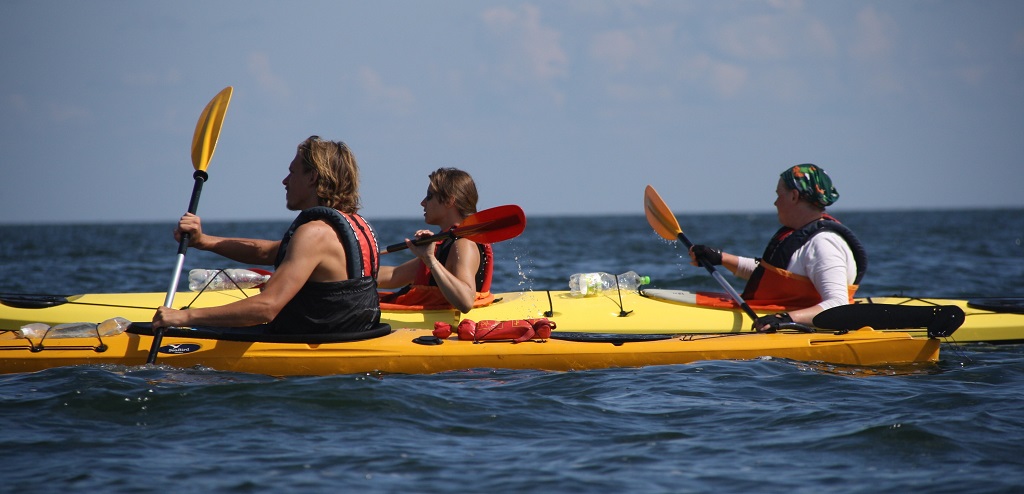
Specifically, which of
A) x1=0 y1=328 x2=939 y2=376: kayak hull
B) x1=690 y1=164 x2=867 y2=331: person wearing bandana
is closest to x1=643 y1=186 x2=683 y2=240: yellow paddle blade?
x1=690 y1=164 x2=867 y2=331: person wearing bandana

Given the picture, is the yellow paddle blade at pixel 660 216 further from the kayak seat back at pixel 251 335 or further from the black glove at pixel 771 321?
the kayak seat back at pixel 251 335

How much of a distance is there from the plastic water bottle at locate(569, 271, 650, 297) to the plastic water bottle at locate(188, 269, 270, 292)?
211 cm

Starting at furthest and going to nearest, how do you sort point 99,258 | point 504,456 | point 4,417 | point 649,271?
1. point 99,258
2. point 649,271
3. point 4,417
4. point 504,456

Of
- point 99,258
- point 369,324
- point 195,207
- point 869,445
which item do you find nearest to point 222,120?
point 195,207

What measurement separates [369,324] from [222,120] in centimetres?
218

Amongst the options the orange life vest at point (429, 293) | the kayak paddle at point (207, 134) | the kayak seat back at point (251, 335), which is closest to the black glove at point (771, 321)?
the orange life vest at point (429, 293)

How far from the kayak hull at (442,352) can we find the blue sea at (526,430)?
0.08m

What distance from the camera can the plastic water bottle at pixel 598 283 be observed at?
258 inches

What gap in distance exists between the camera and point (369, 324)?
191 inches

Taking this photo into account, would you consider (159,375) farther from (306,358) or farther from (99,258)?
(99,258)

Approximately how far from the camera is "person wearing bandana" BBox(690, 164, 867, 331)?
216 inches

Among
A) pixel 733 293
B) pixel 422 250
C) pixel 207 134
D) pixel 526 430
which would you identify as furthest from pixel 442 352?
pixel 207 134

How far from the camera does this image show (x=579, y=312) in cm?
617

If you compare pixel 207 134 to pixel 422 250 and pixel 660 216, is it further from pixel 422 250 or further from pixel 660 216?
pixel 660 216
